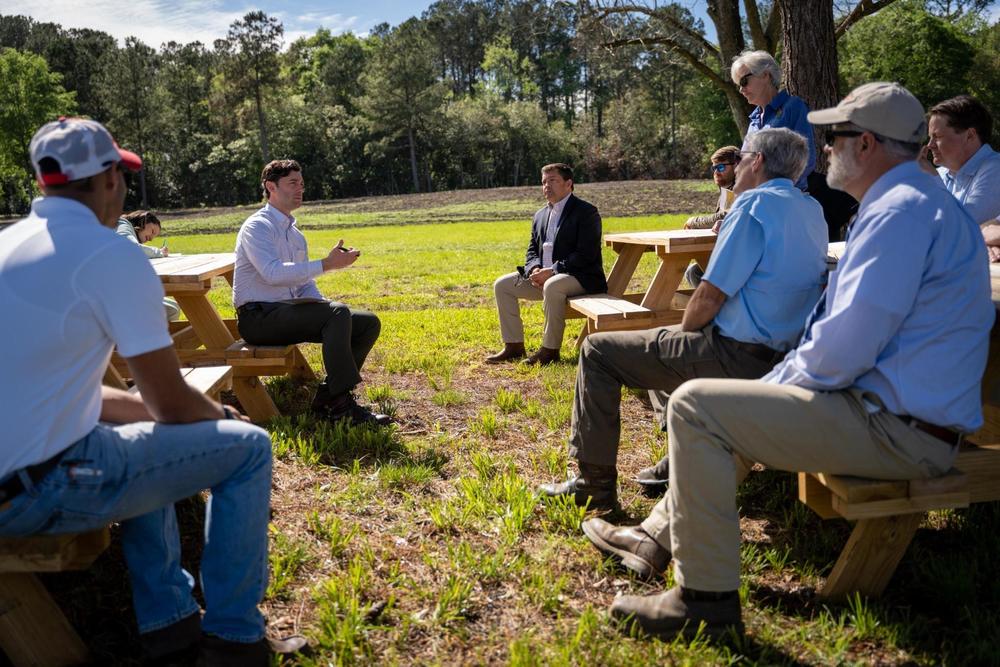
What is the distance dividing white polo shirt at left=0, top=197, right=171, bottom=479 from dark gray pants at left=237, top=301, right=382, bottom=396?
9.80 feet

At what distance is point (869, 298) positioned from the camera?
2.51 meters

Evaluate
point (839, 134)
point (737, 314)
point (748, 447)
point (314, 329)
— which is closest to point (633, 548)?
point (748, 447)

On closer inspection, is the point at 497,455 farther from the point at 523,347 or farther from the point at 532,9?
the point at 532,9

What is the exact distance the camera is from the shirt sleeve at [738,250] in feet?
11.1

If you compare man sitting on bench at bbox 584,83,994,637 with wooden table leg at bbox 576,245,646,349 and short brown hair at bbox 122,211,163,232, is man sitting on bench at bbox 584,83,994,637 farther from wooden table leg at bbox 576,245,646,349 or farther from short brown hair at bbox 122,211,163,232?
short brown hair at bbox 122,211,163,232

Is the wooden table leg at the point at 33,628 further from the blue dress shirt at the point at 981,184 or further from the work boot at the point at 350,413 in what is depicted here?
the blue dress shirt at the point at 981,184

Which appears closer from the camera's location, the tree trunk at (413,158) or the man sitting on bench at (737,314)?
the man sitting on bench at (737,314)

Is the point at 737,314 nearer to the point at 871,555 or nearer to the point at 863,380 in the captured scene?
the point at 863,380

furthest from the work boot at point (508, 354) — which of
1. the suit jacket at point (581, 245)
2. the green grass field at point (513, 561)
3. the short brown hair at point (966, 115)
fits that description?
the short brown hair at point (966, 115)

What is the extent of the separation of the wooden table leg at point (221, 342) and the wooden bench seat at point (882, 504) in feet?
12.4

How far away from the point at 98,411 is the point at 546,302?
481 centimetres

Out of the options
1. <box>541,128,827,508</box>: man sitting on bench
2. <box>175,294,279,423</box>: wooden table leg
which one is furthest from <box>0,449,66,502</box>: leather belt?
<box>175,294,279,423</box>: wooden table leg

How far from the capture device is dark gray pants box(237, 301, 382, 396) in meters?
5.32

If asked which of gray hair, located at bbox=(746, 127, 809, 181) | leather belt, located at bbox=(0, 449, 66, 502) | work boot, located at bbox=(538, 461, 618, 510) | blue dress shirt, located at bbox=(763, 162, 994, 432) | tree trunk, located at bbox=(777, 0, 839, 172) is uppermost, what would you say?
tree trunk, located at bbox=(777, 0, 839, 172)
